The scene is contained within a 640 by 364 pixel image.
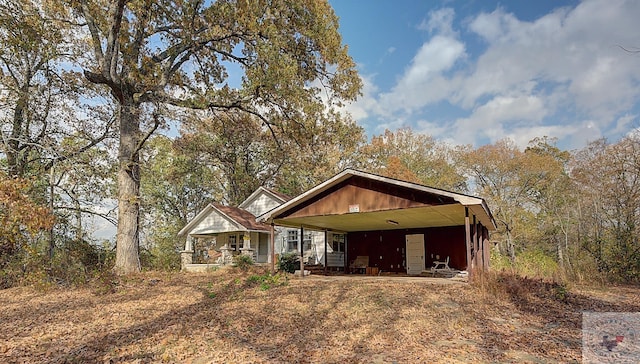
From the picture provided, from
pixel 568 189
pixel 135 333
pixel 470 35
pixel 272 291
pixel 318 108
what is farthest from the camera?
pixel 568 189

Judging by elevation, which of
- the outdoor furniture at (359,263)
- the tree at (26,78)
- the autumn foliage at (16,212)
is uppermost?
the tree at (26,78)

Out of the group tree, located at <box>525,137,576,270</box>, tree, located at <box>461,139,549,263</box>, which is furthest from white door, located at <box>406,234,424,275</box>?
tree, located at <box>461,139,549,263</box>

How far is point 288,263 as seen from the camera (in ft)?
63.7

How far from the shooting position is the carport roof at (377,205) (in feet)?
38.0

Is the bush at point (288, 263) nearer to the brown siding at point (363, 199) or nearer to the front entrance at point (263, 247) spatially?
the front entrance at point (263, 247)

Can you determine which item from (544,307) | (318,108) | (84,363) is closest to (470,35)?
(318,108)

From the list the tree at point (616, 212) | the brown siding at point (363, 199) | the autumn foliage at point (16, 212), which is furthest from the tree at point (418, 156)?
the autumn foliage at point (16, 212)

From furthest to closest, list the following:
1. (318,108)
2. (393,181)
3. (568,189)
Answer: (568,189)
(318,108)
(393,181)

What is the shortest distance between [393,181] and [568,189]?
2438 centimetres

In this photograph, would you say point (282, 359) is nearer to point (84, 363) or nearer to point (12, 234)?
point (84, 363)

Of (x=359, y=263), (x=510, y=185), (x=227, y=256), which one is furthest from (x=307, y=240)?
(x=510, y=185)

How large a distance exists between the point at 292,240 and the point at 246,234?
306 centimetres

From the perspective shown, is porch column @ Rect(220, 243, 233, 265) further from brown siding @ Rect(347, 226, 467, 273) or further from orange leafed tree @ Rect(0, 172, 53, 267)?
orange leafed tree @ Rect(0, 172, 53, 267)

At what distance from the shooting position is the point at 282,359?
5.39m
